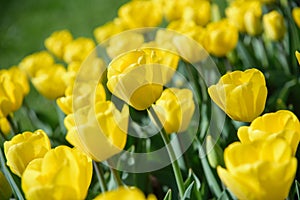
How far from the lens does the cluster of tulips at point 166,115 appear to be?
918 mm

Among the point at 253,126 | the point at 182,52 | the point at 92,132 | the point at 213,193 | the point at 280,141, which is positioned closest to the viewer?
the point at 280,141

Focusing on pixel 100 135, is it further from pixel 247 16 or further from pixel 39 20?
pixel 39 20

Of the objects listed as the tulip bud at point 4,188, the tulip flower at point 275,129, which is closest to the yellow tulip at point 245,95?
the tulip flower at point 275,129

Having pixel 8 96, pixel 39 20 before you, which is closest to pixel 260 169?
pixel 8 96

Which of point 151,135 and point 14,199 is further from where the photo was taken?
point 151,135

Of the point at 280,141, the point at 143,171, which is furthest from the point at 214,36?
the point at 280,141

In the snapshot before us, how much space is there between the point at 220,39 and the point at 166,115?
2.09 ft

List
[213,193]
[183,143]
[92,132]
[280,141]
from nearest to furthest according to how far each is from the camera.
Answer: [280,141] → [92,132] → [213,193] → [183,143]

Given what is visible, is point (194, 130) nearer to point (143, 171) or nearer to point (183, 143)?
point (183, 143)

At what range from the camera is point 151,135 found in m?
1.68

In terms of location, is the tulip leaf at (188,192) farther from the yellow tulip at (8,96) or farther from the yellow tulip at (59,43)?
the yellow tulip at (59,43)

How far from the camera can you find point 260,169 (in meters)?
0.84

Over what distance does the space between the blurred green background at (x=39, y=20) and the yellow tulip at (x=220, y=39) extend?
2.36 meters

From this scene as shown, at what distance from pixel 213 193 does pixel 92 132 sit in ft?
1.49
